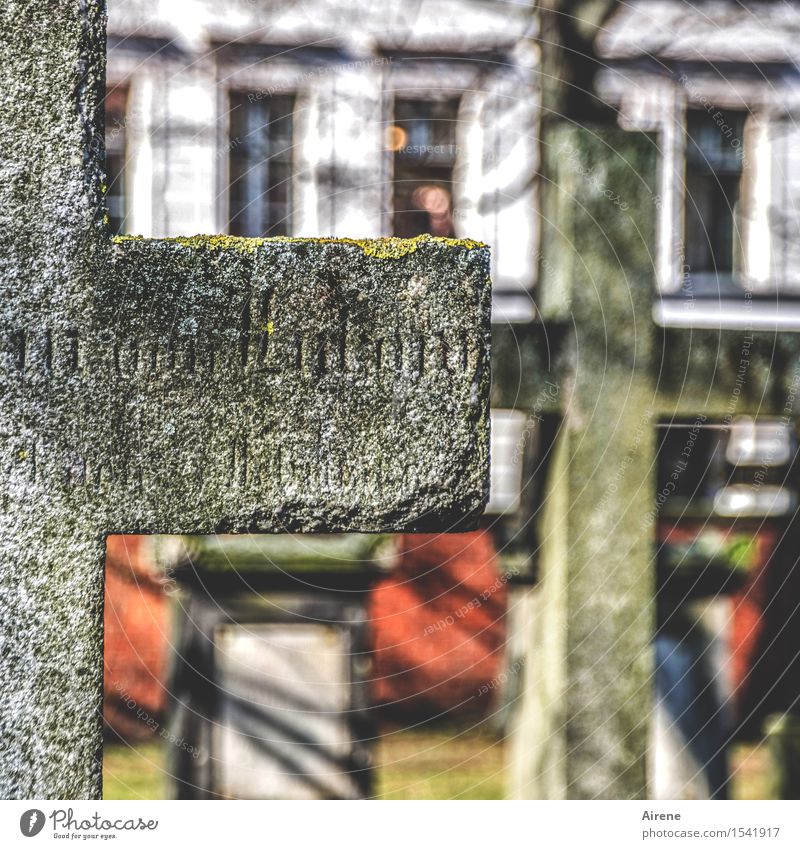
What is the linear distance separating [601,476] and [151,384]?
1533mm

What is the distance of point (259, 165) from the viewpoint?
7758 millimetres

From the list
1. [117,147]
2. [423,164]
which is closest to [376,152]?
[423,164]

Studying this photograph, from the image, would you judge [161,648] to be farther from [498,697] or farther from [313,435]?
[313,435]

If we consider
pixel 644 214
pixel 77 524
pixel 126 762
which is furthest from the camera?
pixel 126 762

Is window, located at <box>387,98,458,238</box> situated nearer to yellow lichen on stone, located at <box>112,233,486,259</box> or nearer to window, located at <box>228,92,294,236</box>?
window, located at <box>228,92,294,236</box>

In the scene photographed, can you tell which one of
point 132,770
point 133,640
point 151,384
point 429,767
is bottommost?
point 429,767

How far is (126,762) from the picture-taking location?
653 centimetres

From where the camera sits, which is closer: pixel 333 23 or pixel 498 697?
pixel 333 23

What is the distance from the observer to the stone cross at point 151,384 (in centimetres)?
161

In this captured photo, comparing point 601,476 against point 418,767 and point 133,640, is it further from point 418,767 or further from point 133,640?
point 133,640

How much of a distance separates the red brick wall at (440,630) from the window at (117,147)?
3457 mm

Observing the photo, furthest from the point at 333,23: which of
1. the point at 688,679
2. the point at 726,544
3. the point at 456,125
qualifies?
the point at 688,679

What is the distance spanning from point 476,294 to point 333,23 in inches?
216

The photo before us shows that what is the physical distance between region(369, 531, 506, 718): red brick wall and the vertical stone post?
168 inches
